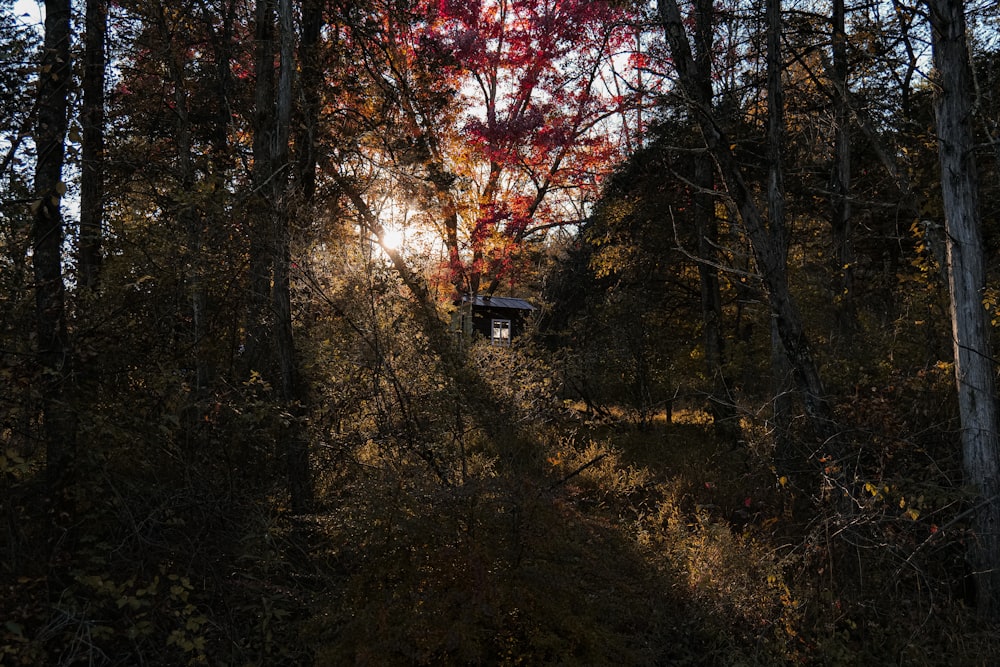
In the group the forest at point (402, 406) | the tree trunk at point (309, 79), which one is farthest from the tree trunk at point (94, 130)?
the tree trunk at point (309, 79)

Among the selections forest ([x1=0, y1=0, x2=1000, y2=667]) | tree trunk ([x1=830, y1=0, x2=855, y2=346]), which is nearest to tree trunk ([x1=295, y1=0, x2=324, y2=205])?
forest ([x1=0, y1=0, x2=1000, y2=667])

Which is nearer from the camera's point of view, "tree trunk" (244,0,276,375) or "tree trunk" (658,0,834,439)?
"tree trunk" (658,0,834,439)

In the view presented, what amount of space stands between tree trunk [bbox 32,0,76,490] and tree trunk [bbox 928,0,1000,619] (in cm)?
715

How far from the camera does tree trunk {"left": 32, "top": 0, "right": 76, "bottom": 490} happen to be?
4.55 m

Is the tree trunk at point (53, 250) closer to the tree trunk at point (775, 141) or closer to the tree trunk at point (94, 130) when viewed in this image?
the tree trunk at point (94, 130)

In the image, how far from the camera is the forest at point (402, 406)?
4.45 m

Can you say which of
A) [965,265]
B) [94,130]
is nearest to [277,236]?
[94,130]

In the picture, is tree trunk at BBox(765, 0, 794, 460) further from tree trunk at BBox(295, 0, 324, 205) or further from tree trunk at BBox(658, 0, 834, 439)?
tree trunk at BBox(295, 0, 324, 205)

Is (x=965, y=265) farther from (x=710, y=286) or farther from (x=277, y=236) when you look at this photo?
(x=277, y=236)

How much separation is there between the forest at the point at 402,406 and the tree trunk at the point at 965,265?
0.03 metres

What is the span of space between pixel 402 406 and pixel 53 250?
3185mm

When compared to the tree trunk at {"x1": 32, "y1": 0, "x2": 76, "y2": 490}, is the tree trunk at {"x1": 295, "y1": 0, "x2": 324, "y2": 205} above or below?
above

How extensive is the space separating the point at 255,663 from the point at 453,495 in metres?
1.78

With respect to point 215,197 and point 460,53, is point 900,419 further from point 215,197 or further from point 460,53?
point 460,53
